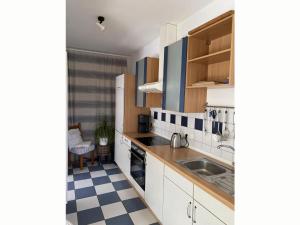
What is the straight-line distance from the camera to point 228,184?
4.36ft

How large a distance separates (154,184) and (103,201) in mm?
862

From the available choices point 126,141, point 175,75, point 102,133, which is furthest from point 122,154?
point 175,75

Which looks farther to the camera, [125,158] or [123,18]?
[125,158]

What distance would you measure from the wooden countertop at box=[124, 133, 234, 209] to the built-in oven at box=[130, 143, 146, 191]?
0.31 feet

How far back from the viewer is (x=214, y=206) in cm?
120

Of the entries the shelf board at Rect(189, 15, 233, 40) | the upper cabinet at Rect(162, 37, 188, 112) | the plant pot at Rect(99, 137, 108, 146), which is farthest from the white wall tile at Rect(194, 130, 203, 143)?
the plant pot at Rect(99, 137, 108, 146)

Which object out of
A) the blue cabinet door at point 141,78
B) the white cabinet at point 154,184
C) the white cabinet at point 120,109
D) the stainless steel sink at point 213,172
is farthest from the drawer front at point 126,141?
the stainless steel sink at point 213,172

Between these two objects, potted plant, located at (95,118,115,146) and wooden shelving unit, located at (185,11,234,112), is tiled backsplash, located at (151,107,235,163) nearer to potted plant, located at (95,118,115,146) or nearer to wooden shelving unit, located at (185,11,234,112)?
wooden shelving unit, located at (185,11,234,112)

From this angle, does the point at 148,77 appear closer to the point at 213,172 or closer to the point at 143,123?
the point at 143,123

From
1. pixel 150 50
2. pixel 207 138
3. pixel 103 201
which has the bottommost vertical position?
pixel 103 201

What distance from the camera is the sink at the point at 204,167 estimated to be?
171 cm
